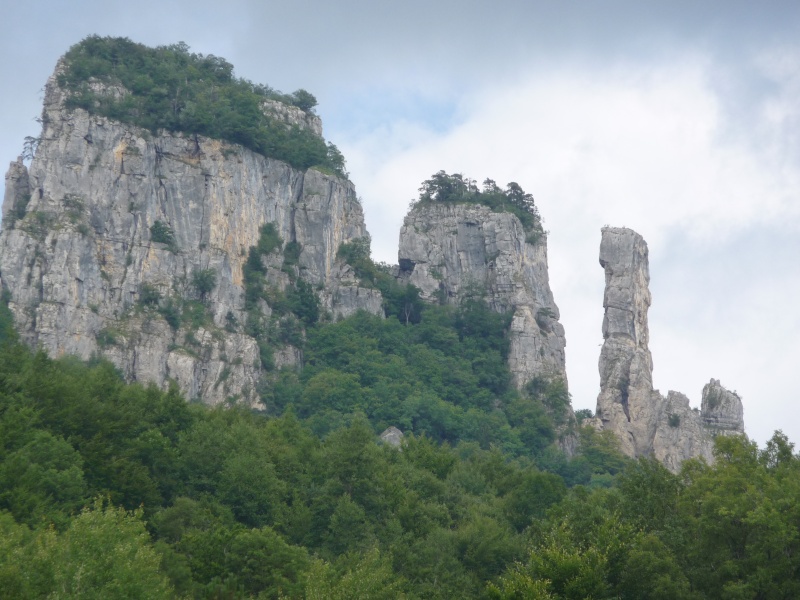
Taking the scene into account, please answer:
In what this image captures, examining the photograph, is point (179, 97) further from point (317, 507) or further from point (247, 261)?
point (317, 507)

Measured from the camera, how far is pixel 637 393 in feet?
342

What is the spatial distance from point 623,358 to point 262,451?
46.0m

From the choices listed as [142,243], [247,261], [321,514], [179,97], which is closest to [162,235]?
[142,243]

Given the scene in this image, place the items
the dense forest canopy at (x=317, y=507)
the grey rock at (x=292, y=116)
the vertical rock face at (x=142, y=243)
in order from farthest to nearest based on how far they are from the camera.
Answer: the grey rock at (x=292, y=116) → the vertical rock face at (x=142, y=243) → the dense forest canopy at (x=317, y=507)

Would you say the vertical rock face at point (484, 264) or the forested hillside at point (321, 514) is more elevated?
the vertical rock face at point (484, 264)

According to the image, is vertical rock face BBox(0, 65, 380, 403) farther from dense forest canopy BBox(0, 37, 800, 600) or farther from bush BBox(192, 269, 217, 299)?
dense forest canopy BBox(0, 37, 800, 600)

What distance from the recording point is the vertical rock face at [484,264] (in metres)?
111

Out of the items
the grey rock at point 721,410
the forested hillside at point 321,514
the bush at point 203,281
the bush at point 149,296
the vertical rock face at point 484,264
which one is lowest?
the forested hillside at point 321,514

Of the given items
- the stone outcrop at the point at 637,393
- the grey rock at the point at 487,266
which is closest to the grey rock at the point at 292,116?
the grey rock at the point at 487,266

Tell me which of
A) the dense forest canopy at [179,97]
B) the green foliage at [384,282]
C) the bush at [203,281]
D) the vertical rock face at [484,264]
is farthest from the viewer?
the vertical rock face at [484,264]

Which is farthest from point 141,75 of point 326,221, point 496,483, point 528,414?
point 496,483

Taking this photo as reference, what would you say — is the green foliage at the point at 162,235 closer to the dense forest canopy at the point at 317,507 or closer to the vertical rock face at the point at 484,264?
the dense forest canopy at the point at 317,507

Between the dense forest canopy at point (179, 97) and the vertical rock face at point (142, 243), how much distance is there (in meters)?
1.06

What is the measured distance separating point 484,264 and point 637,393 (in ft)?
53.2
